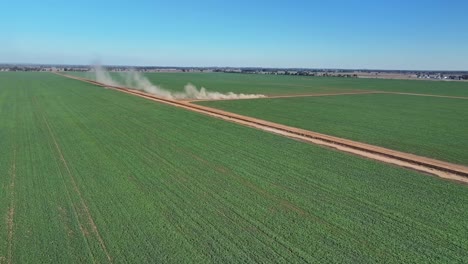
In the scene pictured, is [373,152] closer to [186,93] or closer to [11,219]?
[11,219]

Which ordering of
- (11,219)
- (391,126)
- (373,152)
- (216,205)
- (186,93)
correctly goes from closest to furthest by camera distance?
(11,219), (216,205), (373,152), (391,126), (186,93)

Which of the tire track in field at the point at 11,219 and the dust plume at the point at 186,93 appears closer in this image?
the tire track in field at the point at 11,219

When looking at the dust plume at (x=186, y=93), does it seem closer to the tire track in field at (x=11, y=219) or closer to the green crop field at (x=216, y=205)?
the green crop field at (x=216, y=205)

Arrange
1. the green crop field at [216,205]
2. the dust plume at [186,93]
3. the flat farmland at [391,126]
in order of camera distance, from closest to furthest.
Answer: the green crop field at [216,205]
the flat farmland at [391,126]
the dust plume at [186,93]

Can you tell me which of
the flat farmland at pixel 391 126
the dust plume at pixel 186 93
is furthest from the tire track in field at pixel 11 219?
the dust plume at pixel 186 93

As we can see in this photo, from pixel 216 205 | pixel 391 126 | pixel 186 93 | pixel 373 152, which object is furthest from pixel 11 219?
pixel 186 93

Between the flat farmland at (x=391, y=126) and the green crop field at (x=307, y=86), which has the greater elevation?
the flat farmland at (x=391, y=126)

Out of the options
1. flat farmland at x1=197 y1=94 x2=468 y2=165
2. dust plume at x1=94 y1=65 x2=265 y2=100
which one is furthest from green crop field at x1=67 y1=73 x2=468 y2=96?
flat farmland at x1=197 y1=94 x2=468 y2=165

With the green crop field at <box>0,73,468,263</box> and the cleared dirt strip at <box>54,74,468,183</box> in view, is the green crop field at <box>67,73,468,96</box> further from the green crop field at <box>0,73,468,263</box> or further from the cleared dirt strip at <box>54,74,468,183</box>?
the green crop field at <box>0,73,468,263</box>
